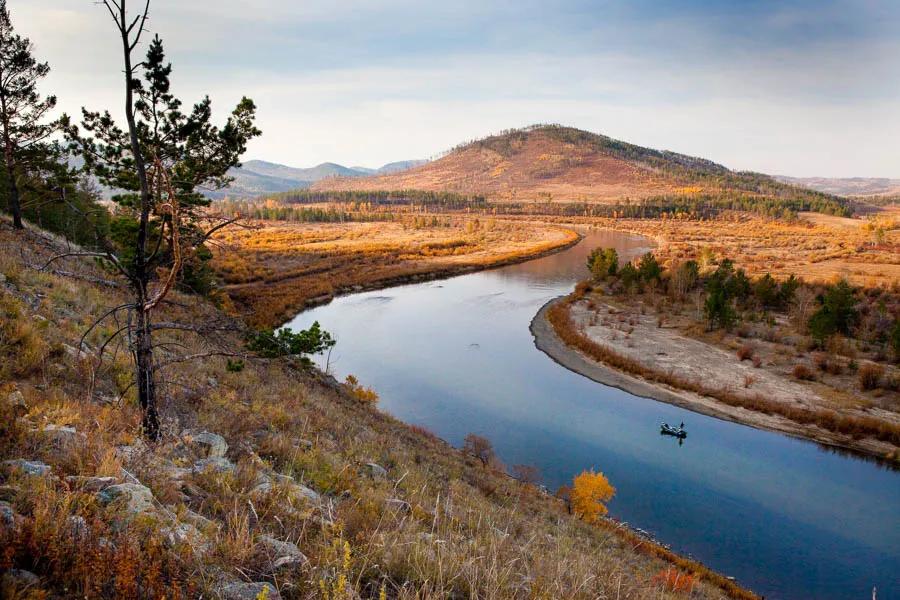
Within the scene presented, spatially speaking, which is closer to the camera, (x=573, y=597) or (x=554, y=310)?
(x=573, y=597)

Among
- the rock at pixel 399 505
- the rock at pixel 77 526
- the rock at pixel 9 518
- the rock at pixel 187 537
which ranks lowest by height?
the rock at pixel 399 505

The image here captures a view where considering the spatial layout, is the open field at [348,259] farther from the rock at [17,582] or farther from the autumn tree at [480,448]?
the rock at [17,582]

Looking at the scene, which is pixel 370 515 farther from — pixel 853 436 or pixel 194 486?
pixel 853 436

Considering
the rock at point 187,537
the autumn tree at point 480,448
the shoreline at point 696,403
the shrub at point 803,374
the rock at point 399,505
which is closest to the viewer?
the rock at point 187,537

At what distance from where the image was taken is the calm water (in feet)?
52.6

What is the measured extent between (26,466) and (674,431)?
25336 mm

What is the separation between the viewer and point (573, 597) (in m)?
3.40

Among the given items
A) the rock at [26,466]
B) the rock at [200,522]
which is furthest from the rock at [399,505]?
the rock at [26,466]

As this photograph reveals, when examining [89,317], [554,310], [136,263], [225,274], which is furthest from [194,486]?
[225,274]

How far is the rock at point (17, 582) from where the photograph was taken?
208 centimetres

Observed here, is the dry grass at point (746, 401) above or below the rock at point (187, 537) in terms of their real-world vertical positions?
below

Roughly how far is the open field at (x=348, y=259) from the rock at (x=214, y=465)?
62.1 feet

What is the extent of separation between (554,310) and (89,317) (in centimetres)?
3759

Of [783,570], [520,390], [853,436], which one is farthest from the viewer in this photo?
[520,390]
